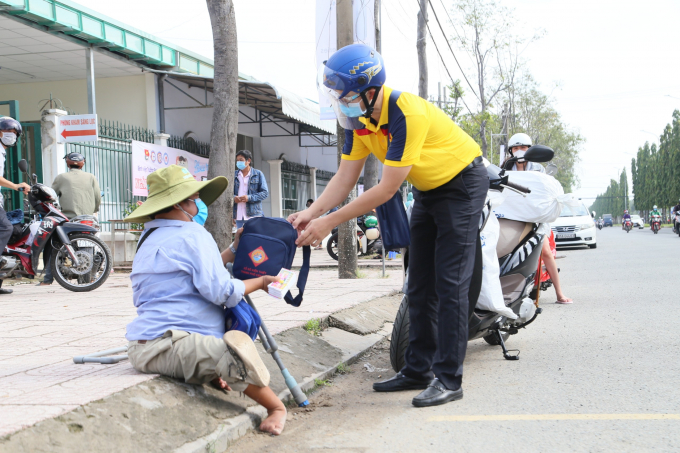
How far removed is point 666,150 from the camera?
230 feet

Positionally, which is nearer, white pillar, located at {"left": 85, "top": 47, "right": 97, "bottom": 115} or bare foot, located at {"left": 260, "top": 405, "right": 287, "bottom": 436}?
bare foot, located at {"left": 260, "top": 405, "right": 287, "bottom": 436}

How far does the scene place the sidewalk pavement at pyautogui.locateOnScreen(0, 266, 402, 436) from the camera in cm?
279

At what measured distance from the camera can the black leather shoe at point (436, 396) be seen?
136 inches

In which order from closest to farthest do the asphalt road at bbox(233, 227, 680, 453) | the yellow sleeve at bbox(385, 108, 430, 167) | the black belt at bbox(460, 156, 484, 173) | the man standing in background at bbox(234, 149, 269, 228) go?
the asphalt road at bbox(233, 227, 680, 453) < the yellow sleeve at bbox(385, 108, 430, 167) < the black belt at bbox(460, 156, 484, 173) < the man standing in background at bbox(234, 149, 269, 228)

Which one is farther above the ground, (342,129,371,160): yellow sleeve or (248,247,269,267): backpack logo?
(342,129,371,160): yellow sleeve

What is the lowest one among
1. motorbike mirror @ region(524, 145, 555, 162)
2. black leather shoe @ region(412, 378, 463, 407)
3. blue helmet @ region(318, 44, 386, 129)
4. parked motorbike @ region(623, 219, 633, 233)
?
parked motorbike @ region(623, 219, 633, 233)

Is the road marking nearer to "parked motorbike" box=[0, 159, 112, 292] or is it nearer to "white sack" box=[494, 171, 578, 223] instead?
"white sack" box=[494, 171, 578, 223]

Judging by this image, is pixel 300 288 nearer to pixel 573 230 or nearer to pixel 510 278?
pixel 510 278

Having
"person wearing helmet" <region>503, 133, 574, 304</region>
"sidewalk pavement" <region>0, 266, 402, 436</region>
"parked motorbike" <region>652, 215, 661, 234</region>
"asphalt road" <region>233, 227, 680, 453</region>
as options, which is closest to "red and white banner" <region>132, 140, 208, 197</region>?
"sidewalk pavement" <region>0, 266, 402, 436</region>


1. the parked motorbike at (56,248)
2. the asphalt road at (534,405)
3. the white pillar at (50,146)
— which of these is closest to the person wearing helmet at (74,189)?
the parked motorbike at (56,248)

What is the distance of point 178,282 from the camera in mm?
3086

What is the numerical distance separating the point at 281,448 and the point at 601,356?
271 centimetres

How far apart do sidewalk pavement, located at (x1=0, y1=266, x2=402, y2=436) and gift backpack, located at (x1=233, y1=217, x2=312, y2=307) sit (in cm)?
70

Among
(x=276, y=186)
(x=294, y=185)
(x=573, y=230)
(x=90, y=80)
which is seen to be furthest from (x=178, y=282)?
(x=294, y=185)
